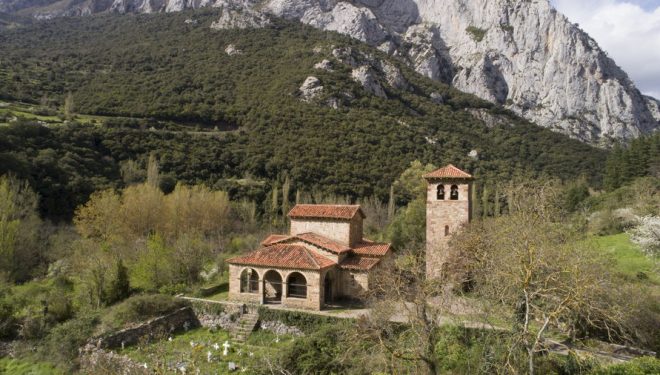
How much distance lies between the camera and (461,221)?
25.0m

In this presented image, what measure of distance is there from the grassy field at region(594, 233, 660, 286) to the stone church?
7934 millimetres

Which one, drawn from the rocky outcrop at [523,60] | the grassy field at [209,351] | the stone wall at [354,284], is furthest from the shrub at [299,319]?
the rocky outcrop at [523,60]

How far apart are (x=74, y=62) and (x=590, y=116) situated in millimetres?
118467

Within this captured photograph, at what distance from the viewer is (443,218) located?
25.4m

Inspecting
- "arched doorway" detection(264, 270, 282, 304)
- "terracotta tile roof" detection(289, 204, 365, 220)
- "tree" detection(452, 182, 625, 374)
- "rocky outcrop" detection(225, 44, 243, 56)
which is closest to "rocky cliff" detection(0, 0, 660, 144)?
"rocky outcrop" detection(225, 44, 243, 56)

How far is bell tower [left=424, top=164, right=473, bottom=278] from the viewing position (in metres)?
24.9

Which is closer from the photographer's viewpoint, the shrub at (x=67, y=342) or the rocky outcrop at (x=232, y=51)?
the shrub at (x=67, y=342)

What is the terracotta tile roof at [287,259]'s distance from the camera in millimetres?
23703

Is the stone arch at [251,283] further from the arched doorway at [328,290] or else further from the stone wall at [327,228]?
the arched doorway at [328,290]

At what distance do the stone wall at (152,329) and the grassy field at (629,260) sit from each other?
22.6 metres

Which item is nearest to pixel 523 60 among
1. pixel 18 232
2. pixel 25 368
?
pixel 18 232

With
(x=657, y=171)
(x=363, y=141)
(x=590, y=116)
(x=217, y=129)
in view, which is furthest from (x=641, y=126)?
(x=217, y=129)

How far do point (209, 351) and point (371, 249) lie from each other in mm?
10924

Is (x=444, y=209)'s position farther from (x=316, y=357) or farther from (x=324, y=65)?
(x=324, y=65)
